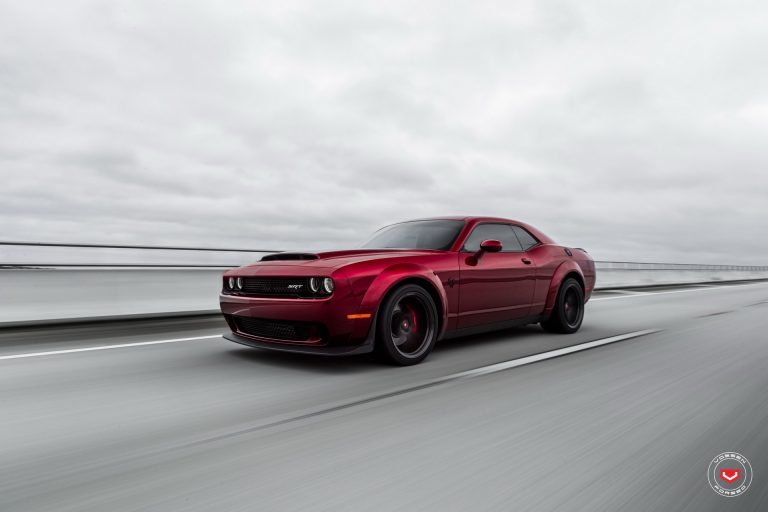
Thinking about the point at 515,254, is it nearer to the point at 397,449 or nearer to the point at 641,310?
the point at 397,449

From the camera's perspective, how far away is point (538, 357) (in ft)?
18.1

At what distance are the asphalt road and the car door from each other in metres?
0.49

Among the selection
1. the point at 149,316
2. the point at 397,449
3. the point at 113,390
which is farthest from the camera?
the point at 149,316

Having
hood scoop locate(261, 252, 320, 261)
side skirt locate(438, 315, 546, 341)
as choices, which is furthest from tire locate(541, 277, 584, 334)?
hood scoop locate(261, 252, 320, 261)

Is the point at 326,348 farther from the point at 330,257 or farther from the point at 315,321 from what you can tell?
the point at 330,257

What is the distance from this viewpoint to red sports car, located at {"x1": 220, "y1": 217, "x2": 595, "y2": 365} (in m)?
4.64

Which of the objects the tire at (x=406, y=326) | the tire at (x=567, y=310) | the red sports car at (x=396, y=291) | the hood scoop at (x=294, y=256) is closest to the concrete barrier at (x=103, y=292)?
the red sports car at (x=396, y=291)

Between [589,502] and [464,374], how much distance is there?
2408 mm

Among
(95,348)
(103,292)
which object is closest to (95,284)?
(103,292)

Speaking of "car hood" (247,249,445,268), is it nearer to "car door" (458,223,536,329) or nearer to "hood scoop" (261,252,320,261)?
"hood scoop" (261,252,320,261)

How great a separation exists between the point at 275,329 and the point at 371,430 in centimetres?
193

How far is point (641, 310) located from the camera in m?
10.9

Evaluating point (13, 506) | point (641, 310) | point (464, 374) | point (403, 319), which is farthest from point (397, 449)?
point (641, 310)

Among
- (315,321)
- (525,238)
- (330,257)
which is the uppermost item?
(525,238)
